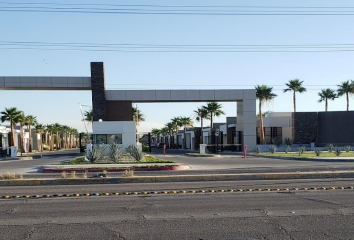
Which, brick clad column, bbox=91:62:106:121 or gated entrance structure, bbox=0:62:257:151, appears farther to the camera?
brick clad column, bbox=91:62:106:121

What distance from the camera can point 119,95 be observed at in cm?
4425

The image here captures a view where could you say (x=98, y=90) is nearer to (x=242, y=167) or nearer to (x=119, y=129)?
(x=119, y=129)

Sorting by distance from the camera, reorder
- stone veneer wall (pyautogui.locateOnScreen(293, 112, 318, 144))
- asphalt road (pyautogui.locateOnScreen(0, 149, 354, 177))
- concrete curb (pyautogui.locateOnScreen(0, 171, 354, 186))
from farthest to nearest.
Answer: stone veneer wall (pyautogui.locateOnScreen(293, 112, 318, 144)) < asphalt road (pyautogui.locateOnScreen(0, 149, 354, 177)) < concrete curb (pyautogui.locateOnScreen(0, 171, 354, 186))

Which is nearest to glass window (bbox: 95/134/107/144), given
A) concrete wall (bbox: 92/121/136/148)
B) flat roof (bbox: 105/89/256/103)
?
concrete wall (bbox: 92/121/136/148)

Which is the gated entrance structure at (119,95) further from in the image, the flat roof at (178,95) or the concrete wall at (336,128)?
the concrete wall at (336,128)

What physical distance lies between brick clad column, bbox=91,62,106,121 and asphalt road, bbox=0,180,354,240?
3188cm

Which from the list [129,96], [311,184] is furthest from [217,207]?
[129,96]

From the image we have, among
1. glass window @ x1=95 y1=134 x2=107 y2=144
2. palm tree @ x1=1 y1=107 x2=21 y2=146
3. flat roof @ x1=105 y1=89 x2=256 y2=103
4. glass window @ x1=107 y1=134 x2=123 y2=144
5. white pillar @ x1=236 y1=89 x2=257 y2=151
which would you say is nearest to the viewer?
glass window @ x1=95 y1=134 x2=107 y2=144

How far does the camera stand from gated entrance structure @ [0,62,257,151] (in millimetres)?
42250

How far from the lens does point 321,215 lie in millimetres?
8727

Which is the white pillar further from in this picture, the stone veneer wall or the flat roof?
the stone veneer wall

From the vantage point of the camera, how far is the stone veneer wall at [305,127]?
5181 centimetres

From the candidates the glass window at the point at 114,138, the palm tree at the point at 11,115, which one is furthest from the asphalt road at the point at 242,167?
the palm tree at the point at 11,115

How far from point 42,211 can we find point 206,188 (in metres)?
6.13
